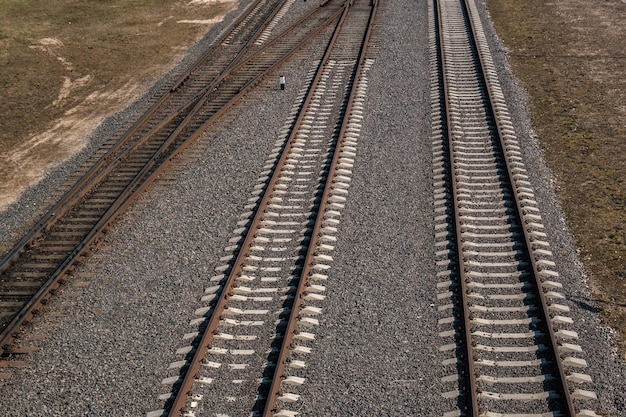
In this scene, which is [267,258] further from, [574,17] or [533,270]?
[574,17]

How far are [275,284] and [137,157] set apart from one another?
648cm

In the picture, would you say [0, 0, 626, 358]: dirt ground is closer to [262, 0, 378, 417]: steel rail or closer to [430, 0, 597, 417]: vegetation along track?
[430, 0, 597, 417]: vegetation along track

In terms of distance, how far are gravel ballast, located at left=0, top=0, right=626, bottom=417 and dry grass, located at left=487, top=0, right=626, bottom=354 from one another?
40 cm

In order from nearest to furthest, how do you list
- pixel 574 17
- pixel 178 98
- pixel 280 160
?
pixel 280 160
pixel 178 98
pixel 574 17

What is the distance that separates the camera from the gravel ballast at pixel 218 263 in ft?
28.1

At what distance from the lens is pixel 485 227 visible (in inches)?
464

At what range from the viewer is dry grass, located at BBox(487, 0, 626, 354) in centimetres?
1123

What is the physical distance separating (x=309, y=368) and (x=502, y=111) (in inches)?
421

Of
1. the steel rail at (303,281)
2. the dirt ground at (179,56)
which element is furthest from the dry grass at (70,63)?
the steel rail at (303,281)

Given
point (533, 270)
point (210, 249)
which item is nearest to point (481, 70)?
point (533, 270)

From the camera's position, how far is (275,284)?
1060 cm

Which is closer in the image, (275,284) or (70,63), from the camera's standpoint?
(275,284)

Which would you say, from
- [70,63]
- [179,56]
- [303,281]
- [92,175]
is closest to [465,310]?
[303,281]

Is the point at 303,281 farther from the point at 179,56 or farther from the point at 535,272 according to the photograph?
the point at 179,56
